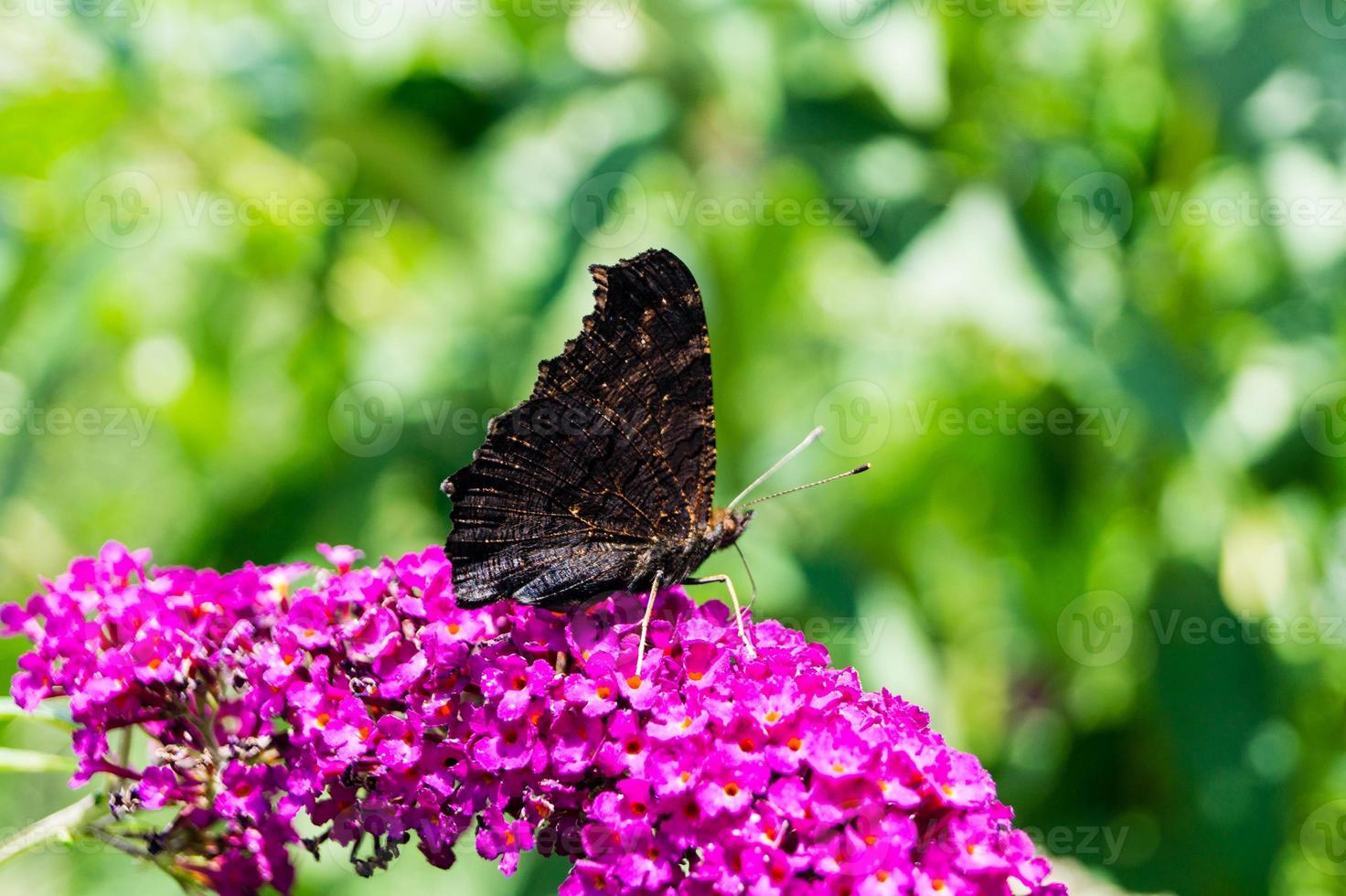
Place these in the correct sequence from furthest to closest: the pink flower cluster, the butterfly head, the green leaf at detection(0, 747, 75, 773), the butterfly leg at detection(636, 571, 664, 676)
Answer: the butterfly head
the green leaf at detection(0, 747, 75, 773)
the butterfly leg at detection(636, 571, 664, 676)
the pink flower cluster

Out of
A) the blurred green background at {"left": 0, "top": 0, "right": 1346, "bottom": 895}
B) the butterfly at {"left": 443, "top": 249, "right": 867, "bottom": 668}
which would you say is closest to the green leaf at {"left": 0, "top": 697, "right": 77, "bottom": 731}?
the butterfly at {"left": 443, "top": 249, "right": 867, "bottom": 668}

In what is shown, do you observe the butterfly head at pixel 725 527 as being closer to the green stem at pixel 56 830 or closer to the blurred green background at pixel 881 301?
the blurred green background at pixel 881 301

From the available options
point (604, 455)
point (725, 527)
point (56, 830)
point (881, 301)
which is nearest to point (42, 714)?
point (56, 830)

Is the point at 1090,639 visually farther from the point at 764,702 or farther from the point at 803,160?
the point at 764,702

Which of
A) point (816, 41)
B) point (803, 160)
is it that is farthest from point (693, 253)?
point (816, 41)

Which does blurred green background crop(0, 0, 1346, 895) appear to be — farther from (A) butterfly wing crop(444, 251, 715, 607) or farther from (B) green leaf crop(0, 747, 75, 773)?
(B) green leaf crop(0, 747, 75, 773)

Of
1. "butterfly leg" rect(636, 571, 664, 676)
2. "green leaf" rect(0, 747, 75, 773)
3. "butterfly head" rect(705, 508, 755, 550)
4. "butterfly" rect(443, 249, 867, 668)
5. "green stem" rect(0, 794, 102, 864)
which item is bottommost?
"green stem" rect(0, 794, 102, 864)

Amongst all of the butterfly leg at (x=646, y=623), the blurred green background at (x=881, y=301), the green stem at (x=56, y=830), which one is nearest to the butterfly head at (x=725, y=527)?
the butterfly leg at (x=646, y=623)
